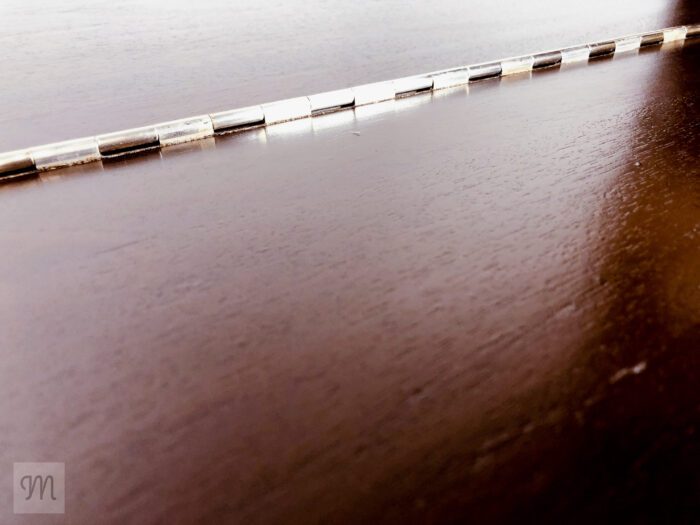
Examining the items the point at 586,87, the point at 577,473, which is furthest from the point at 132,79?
the point at 577,473

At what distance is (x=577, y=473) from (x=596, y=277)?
1.34 ft

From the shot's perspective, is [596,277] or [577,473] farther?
[596,277]

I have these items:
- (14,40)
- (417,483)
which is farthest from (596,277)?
(14,40)

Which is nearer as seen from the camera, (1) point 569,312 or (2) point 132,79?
(1) point 569,312

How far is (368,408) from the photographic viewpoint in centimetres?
67

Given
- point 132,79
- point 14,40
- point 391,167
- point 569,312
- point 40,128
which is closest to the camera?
point 569,312

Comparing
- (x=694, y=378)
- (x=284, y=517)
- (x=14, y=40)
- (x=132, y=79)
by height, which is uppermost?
(x=14, y=40)

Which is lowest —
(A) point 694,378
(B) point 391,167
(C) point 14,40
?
(A) point 694,378

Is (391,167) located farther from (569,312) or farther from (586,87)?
(586,87)

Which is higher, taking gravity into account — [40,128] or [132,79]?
[132,79]

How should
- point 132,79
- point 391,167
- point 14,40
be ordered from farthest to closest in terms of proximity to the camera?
point 14,40, point 132,79, point 391,167

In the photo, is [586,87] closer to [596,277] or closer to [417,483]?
[596,277]

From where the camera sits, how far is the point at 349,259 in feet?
3.23

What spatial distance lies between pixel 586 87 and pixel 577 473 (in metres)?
1.77
